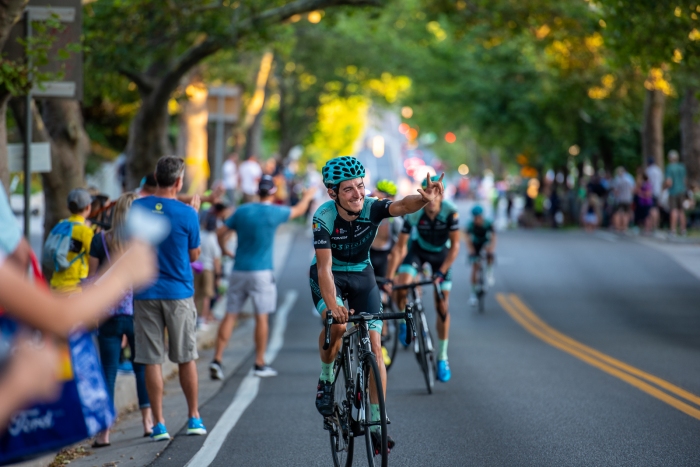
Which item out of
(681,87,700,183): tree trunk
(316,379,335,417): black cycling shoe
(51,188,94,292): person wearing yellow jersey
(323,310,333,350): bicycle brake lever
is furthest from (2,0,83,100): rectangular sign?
(681,87,700,183): tree trunk

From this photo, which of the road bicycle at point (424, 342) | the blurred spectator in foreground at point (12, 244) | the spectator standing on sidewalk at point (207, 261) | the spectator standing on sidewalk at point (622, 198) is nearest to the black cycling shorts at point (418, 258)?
the road bicycle at point (424, 342)

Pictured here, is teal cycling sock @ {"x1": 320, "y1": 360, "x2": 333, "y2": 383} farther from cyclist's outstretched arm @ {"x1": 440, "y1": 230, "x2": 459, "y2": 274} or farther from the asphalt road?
cyclist's outstretched arm @ {"x1": 440, "y1": 230, "x2": 459, "y2": 274}

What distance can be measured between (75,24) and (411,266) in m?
4.43

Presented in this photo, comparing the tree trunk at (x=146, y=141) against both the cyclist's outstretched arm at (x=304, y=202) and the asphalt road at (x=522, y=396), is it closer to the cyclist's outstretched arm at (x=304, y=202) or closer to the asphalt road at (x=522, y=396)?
the asphalt road at (x=522, y=396)

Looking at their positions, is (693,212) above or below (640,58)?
below

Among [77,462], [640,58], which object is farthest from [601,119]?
[77,462]

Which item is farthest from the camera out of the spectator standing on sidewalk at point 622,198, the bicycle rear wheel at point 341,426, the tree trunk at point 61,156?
the spectator standing on sidewalk at point 622,198

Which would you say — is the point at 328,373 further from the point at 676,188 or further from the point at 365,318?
the point at 676,188

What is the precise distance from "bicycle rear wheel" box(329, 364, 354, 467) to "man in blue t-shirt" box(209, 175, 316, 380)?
420 centimetres

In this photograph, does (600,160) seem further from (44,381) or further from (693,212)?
(44,381)

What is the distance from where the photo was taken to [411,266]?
1170 cm

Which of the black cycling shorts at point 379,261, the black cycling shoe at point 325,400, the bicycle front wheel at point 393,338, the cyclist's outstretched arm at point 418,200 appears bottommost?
the bicycle front wheel at point 393,338

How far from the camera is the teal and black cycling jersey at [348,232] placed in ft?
22.1

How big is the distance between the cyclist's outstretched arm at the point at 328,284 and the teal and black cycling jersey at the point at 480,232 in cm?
1156
